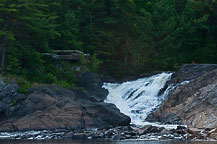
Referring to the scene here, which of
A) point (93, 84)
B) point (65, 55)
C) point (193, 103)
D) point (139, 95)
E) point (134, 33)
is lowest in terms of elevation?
point (193, 103)

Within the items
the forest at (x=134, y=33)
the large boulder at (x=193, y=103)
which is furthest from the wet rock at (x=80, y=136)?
the forest at (x=134, y=33)

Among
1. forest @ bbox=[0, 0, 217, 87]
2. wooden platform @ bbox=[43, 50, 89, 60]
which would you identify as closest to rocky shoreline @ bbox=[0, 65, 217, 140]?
wooden platform @ bbox=[43, 50, 89, 60]

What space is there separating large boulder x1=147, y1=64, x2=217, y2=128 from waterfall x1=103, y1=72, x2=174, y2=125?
1.65 metres

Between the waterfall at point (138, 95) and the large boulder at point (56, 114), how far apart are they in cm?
347

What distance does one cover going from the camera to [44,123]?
2958 centimetres

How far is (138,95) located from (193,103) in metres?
8.03

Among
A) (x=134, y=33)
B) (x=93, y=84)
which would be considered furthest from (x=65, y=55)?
(x=134, y=33)

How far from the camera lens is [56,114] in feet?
99.6

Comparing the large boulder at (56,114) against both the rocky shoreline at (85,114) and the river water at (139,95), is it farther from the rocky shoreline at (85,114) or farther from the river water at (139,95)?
the river water at (139,95)

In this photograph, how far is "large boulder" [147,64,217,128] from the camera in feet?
93.9

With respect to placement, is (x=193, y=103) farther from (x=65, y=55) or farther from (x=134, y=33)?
(x=134, y=33)

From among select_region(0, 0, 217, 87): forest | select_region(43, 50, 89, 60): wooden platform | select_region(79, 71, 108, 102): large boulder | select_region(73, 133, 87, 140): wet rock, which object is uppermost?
select_region(0, 0, 217, 87): forest

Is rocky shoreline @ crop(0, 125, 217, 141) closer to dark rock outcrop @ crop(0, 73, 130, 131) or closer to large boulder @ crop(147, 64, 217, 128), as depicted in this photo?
dark rock outcrop @ crop(0, 73, 130, 131)

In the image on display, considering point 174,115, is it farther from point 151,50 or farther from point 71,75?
point 151,50
